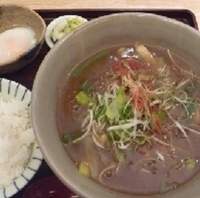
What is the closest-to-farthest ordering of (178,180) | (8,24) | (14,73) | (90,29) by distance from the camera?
1. (178,180)
2. (90,29)
3. (14,73)
4. (8,24)

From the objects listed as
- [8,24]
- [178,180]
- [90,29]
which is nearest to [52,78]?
[90,29]

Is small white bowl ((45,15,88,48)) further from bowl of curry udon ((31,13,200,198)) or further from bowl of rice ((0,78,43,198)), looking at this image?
bowl of curry udon ((31,13,200,198))

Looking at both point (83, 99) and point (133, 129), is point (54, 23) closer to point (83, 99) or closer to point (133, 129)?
point (83, 99)

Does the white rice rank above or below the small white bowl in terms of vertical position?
below

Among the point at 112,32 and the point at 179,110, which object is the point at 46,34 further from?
the point at 179,110

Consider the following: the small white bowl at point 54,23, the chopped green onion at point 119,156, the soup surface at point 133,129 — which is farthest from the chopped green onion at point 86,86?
the small white bowl at point 54,23

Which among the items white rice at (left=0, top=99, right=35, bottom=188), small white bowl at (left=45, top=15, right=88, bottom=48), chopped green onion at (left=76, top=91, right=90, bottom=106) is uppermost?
chopped green onion at (left=76, top=91, right=90, bottom=106)

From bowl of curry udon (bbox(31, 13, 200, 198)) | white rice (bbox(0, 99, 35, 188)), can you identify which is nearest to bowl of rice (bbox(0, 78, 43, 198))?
white rice (bbox(0, 99, 35, 188))

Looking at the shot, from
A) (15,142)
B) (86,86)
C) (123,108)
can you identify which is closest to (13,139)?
(15,142)
